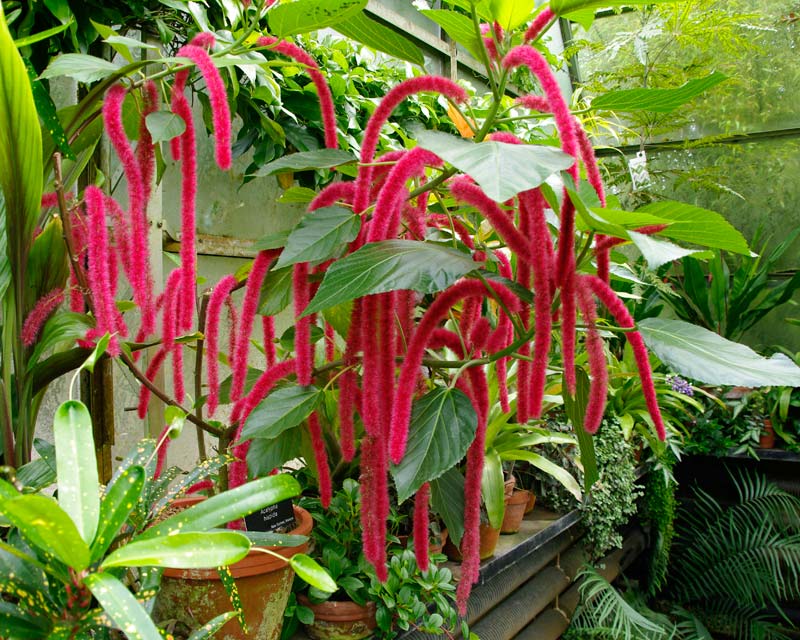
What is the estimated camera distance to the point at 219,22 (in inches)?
54.7

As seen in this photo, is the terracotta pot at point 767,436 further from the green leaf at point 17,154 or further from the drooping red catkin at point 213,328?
the green leaf at point 17,154

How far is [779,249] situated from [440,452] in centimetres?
316

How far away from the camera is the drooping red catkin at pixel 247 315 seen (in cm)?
65

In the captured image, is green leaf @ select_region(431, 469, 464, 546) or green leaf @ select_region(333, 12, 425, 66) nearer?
green leaf @ select_region(333, 12, 425, 66)

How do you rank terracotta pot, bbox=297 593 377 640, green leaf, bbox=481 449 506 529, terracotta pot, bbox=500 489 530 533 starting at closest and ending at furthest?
terracotta pot, bbox=297 593 377 640 < green leaf, bbox=481 449 506 529 < terracotta pot, bbox=500 489 530 533

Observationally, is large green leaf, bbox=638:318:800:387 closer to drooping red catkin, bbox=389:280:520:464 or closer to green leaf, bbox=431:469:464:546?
drooping red catkin, bbox=389:280:520:464

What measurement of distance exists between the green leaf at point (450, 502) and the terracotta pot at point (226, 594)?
19 centimetres

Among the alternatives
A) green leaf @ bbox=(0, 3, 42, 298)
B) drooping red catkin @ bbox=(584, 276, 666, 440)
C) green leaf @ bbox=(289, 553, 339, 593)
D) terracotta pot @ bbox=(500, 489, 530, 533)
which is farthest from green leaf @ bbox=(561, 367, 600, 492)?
terracotta pot @ bbox=(500, 489, 530, 533)

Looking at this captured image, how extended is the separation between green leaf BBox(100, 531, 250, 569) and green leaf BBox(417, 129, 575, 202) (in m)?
0.26

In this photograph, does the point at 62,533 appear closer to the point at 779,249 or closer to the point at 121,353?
the point at 121,353

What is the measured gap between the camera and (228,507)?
0.49 meters

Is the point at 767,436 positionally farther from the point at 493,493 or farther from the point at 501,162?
the point at 501,162

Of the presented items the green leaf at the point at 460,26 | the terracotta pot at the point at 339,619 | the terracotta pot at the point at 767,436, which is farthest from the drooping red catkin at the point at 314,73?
the terracotta pot at the point at 767,436

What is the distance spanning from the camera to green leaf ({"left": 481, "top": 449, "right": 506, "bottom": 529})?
1.24m
